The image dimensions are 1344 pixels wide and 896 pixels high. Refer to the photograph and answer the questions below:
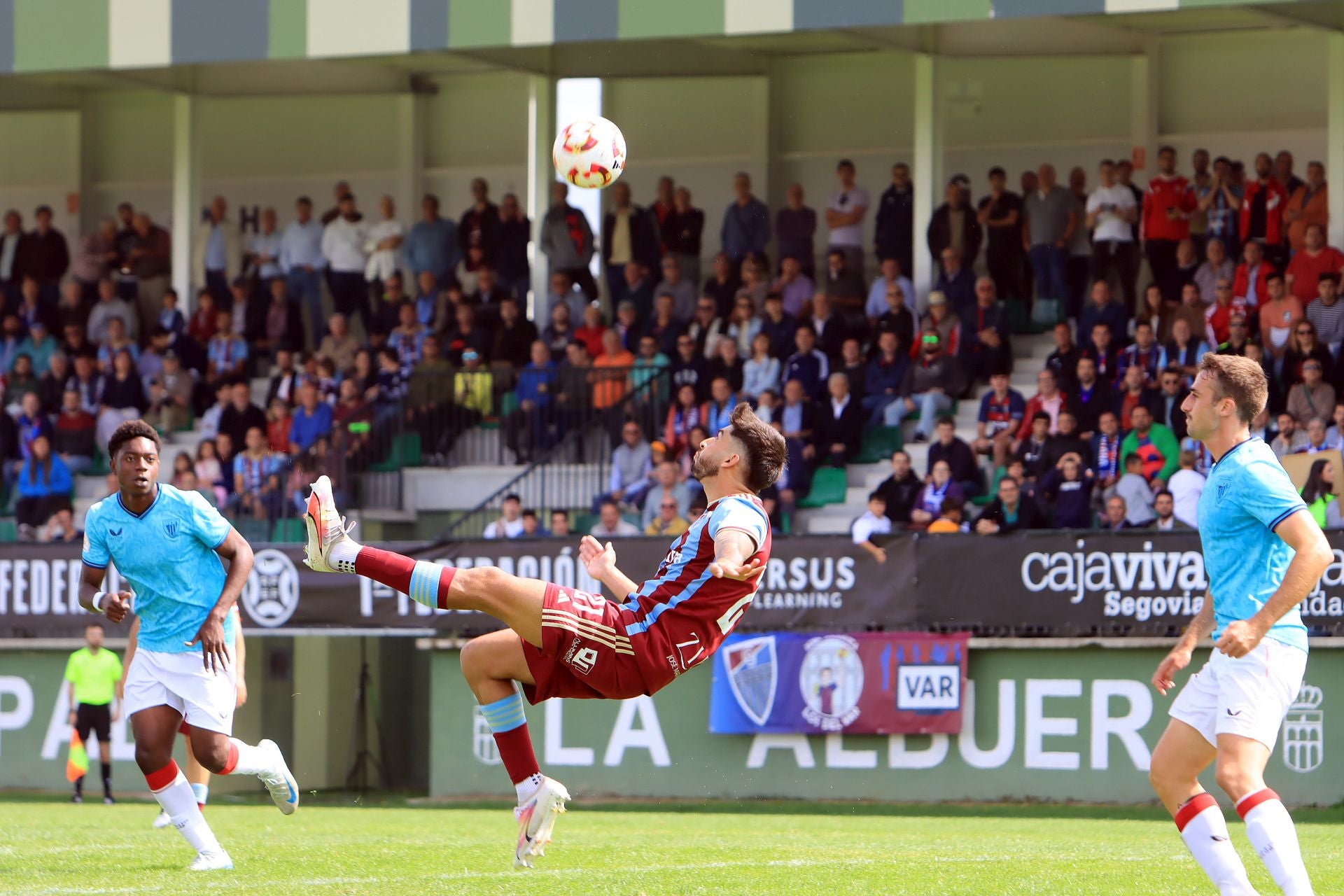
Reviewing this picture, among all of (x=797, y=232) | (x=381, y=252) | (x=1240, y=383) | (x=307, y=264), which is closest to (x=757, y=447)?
(x=1240, y=383)

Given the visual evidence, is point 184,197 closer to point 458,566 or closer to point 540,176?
point 540,176

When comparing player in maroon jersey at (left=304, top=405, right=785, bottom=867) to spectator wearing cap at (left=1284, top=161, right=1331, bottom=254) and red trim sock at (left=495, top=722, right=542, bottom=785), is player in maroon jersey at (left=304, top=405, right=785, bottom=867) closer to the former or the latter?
red trim sock at (left=495, top=722, right=542, bottom=785)

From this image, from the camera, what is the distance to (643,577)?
18.4 meters

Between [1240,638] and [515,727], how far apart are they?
3.10 m

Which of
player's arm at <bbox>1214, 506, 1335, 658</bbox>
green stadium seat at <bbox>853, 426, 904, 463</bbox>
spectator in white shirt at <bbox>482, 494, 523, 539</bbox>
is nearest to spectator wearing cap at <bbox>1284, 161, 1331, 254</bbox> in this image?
green stadium seat at <bbox>853, 426, 904, 463</bbox>

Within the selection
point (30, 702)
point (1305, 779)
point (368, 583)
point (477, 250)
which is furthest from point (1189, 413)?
point (477, 250)

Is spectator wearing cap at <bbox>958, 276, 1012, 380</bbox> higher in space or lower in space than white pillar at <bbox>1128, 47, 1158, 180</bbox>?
lower

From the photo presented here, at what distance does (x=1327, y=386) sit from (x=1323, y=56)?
6802 mm

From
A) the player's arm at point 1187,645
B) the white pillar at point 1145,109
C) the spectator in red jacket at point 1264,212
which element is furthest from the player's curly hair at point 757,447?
the white pillar at point 1145,109

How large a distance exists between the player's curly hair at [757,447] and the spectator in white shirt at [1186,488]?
32.9ft

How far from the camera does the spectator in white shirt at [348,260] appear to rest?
26.2m

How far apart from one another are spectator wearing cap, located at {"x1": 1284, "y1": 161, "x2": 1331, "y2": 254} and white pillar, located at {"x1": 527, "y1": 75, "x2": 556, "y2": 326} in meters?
8.81

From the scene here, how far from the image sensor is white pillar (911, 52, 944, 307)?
23031 millimetres

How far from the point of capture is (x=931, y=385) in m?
21.3
